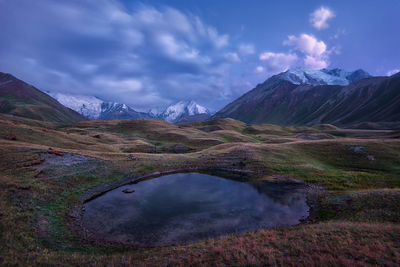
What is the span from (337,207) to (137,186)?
113ft

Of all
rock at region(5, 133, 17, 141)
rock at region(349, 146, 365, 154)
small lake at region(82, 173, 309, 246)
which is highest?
rock at region(349, 146, 365, 154)

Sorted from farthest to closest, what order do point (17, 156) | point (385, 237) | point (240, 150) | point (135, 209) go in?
point (240, 150) < point (17, 156) < point (135, 209) < point (385, 237)

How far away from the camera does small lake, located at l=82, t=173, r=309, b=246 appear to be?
22234 millimetres

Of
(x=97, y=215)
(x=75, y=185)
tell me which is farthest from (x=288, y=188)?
(x=75, y=185)

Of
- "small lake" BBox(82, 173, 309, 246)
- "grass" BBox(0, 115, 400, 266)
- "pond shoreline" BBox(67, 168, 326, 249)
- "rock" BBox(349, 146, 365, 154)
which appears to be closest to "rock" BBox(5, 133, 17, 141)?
"grass" BBox(0, 115, 400, 266)

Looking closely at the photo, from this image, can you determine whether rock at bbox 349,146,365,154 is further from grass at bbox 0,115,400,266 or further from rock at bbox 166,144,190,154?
rock at bbox 166,144,190,154

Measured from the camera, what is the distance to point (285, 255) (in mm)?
14500

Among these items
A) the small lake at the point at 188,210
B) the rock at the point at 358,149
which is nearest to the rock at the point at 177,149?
the small lake at the point at 188,210

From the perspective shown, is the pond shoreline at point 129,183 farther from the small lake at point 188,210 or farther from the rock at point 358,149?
the rock at point 358,149

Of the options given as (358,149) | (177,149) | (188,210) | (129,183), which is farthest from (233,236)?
(177,149)

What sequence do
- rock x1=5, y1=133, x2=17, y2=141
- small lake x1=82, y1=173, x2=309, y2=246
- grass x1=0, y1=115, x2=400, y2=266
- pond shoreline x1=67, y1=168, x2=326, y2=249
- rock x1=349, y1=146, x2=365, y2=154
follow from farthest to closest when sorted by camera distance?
1. rock x1=349, y1=146, x2=365, y2=154
2. rock x1=5, y1=133, x2=17, y2=141
3. small lake x1=82, y1=173, x2=309, y2=246
4. pond shoreline x1=67, y1=168, x2=326, y2=249
5. grass x1=0, y1=115, x2=400, y2=266

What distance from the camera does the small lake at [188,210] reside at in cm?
2223

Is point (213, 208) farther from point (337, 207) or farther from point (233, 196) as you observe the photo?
point (337, 207)

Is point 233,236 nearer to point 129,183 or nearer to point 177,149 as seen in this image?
point 129,183
